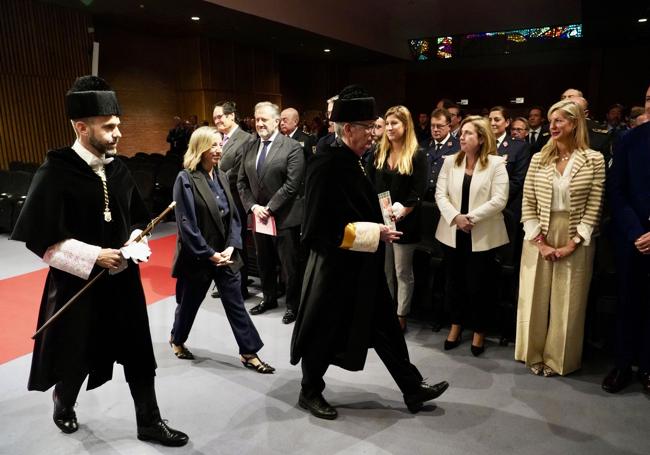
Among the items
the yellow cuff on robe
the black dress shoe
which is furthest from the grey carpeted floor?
A: the yellow cuff on robe

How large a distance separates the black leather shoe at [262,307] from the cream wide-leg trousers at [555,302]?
216 cm

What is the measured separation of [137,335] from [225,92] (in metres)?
12.8

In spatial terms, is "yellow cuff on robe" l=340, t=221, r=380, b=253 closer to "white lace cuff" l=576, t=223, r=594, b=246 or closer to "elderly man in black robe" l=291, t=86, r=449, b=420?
"elderly man in black robe" l=291, t=86, r=449, b=420

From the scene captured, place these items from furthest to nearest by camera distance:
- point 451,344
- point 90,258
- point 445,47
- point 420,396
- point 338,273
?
point 445,47 → point 451,344 → point 420,396 → point 338,273 → point 90,258

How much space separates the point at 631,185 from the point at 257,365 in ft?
8.67

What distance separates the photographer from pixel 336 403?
293cm

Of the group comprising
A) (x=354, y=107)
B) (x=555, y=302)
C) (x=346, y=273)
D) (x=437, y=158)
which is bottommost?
(x=555, y=302)

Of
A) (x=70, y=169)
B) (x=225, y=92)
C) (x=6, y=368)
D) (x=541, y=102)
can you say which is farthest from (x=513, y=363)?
(x=541, y=102)

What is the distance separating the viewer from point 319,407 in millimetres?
2760

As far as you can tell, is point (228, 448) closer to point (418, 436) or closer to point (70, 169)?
point (418, 436)

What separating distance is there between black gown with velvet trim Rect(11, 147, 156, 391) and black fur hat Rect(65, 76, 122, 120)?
0.19m

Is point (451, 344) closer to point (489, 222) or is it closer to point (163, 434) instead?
point (489, 222)

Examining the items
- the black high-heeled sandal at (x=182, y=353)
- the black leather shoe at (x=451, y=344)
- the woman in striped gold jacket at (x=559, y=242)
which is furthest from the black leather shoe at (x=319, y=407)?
the woman in striped gold jacket at (x=559, y=242)

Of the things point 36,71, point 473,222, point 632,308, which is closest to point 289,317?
point 473,222
